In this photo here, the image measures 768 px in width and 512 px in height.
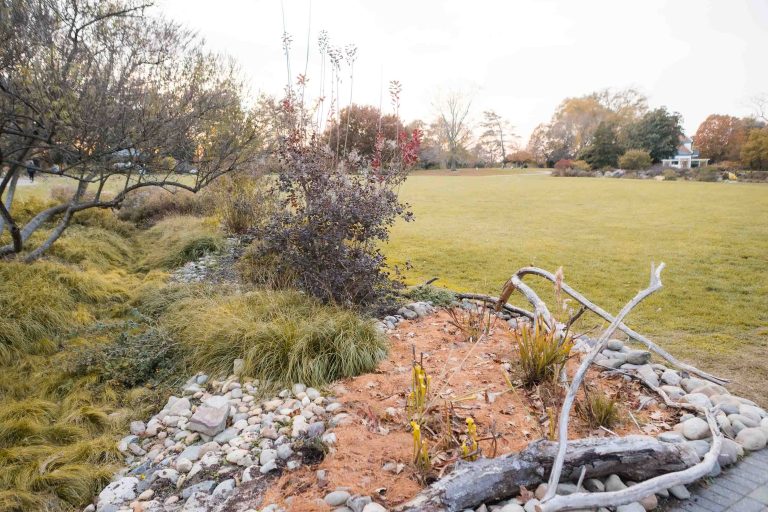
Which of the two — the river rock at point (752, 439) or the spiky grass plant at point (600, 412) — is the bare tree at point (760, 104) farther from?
the spiky grass plant at point (600, 412)

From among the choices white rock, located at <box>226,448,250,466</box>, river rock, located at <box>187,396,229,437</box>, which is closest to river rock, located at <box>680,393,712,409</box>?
white rock, located at <box>226,448,250,466</box>

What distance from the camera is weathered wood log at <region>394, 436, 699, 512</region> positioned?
1860mm

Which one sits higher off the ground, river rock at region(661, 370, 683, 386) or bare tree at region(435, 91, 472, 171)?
bare tree at region(435, 91, 472, 171)

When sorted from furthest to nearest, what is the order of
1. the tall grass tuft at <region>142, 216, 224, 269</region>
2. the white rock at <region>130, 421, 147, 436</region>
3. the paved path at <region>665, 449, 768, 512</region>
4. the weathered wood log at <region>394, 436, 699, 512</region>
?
the tall grass tuft at <region>142, 216, 224, 269</region>, the white rock at <region>130, 421, 147, 436</region>, the paved path at <region>665, 449, 768, 512</region>, the weathered wood log at <region>394, 436, 699, 512</region>

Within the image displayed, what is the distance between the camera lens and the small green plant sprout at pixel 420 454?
2.03m

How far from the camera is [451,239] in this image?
31.0 feet

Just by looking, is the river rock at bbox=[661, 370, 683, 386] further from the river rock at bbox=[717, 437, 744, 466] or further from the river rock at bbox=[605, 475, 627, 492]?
the river rock at bbox=[605, 475, 627, 492]

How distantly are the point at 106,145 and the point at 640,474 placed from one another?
15.8ft

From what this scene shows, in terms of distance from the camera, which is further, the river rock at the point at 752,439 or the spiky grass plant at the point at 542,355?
the spiky grass plant at the point at 542,355

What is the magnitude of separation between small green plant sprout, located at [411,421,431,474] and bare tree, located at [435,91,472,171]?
4072 centimetres

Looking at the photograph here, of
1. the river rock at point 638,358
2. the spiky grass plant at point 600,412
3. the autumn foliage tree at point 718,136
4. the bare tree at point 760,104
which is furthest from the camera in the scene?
the autumn foliage tree at point 718,136

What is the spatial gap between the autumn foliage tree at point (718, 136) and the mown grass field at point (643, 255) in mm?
24031

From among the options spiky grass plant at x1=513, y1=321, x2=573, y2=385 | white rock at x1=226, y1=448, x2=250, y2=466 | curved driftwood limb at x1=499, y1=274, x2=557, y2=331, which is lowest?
white rock at x1=226, y1=448, x2=250, y2=466

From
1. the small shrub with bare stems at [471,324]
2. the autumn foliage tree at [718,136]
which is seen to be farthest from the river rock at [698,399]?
the autumn foliage tree at [718,136]
